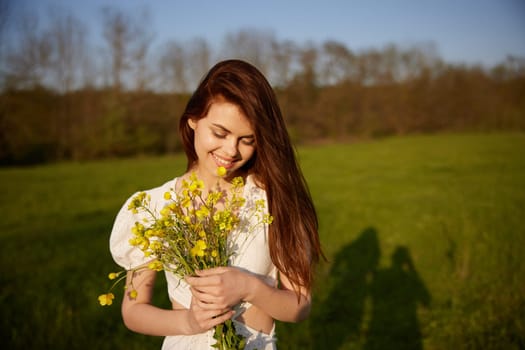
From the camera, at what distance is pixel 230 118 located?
1.53 m

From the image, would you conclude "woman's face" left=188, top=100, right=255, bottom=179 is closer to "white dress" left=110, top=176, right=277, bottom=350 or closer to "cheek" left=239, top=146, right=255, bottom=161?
"cheek" left=239, top=146, right=255, bottom=161

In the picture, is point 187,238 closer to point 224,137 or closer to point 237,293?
point 237,293

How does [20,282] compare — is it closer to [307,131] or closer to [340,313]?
[340,313]

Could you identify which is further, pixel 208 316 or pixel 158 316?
pixel 158 316

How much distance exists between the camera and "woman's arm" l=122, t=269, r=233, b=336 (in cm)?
127

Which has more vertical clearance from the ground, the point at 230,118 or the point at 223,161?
the point at 230,118

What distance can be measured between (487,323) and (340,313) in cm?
147

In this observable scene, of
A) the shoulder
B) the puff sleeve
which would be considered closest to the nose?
the shoulder

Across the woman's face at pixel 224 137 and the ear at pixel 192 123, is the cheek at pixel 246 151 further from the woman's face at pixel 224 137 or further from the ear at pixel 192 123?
the ear at pixel 192 123

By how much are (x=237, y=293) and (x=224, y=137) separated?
0.62m

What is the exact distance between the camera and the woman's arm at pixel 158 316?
4.16ft

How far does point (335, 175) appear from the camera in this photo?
1461 cm

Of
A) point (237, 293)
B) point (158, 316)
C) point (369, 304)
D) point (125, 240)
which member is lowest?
point (369, 304)

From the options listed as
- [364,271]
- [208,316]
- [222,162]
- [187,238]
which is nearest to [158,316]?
[208,316]
